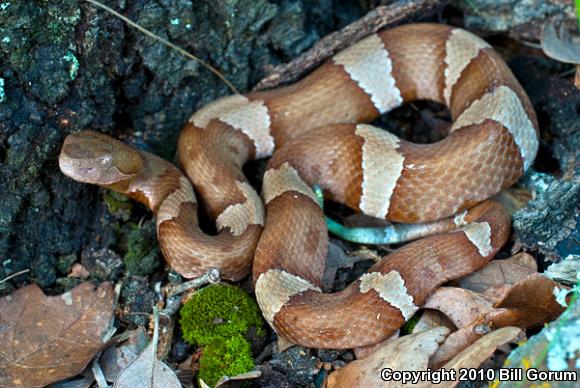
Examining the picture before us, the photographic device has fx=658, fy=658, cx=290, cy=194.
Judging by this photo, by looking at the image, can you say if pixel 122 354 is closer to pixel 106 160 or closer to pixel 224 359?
pixel 224 359

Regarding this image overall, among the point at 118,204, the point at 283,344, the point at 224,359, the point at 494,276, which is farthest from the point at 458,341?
the point at 118,204

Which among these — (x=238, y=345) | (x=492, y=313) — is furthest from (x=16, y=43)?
(x=492, y=313)

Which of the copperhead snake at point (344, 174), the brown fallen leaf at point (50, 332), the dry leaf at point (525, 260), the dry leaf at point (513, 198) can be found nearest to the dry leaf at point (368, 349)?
the copperhead snake at point (344, 174)

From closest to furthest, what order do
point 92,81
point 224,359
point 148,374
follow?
point 148,374 → point 224,359 → point 92,81

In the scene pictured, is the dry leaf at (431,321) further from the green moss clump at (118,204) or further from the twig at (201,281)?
the green moss clump at (118,204)

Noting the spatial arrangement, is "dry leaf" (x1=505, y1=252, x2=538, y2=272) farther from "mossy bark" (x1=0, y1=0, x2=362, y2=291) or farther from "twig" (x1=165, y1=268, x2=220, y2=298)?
"mossy bark" (x1=0, y1=0, x2=362, y2=291)

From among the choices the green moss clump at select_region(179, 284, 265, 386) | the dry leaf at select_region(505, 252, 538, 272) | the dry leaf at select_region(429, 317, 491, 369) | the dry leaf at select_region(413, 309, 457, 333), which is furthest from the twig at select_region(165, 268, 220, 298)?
the dry leaf at select_region(505, 252, 538, 272)
